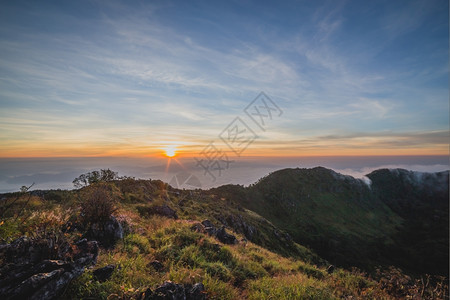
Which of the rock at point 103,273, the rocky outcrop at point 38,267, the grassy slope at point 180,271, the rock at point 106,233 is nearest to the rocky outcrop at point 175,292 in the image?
the grassy slope at point 180,271

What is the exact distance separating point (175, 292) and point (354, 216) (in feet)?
346

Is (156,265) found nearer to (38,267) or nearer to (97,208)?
(38,267)

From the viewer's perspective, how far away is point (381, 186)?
137125 millimetres

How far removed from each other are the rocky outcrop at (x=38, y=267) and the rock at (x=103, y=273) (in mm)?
454

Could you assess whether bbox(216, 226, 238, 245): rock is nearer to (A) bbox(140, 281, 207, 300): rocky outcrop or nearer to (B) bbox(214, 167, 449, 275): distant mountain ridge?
(A) bbox(140, 281, 207, 300): rocky outcrop

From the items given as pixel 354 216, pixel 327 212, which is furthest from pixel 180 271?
pixel 354 216

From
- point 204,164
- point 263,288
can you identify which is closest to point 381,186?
point 204,164

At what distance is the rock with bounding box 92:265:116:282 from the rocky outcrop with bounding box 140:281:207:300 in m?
1.49

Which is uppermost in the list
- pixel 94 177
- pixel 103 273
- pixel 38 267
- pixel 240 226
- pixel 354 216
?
pixel 94 177

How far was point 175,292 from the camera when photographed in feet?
17.9

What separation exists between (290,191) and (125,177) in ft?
255

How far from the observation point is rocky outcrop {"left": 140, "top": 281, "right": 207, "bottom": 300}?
17.1ft

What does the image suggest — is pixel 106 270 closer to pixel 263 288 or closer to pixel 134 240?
pixel 134 240

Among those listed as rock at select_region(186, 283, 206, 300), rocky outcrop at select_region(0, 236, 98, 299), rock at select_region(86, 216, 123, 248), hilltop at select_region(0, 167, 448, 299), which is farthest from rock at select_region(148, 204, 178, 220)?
rock at select_region(186, 283, 206, 300)
